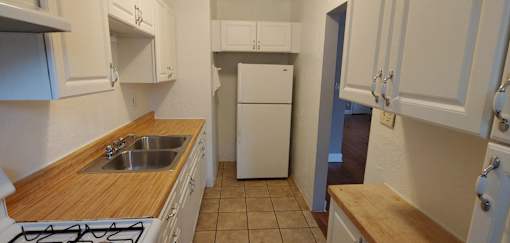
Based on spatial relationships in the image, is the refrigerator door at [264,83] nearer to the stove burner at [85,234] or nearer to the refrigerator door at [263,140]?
the refrigerator door at [263,140]

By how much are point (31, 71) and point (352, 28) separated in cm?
135

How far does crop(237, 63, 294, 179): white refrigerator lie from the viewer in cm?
304

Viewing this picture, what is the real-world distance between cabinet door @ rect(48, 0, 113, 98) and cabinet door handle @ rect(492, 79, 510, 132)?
1.26 metres

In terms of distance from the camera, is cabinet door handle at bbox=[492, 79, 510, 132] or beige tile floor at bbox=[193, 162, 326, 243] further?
beige tile floor at bbox=[193, 162, 326, 243]

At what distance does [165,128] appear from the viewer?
2.46m

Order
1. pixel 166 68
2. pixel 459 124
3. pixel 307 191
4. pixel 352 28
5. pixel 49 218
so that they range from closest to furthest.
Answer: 1. pixel 459 124
2. pixel 49 218
3. pixel 352 28
4. pixel 166 68
5. pixel 307 191

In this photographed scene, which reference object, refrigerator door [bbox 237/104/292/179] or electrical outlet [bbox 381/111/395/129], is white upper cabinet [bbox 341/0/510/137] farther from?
refrigerator door [bbox 237/104/292/179]

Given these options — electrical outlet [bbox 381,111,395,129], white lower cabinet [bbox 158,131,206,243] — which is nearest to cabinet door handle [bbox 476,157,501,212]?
electrical outlet [bbox 381,111,395,129]

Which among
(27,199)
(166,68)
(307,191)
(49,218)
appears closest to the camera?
(49,218)

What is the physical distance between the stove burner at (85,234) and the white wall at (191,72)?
2.09 m

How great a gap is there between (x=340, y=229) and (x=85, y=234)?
1.16m

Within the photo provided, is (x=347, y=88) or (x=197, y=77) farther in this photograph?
(x=197, y=77)

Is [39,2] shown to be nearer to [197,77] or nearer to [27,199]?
[27,199]

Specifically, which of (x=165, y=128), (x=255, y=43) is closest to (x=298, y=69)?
(x=255, y=43)
